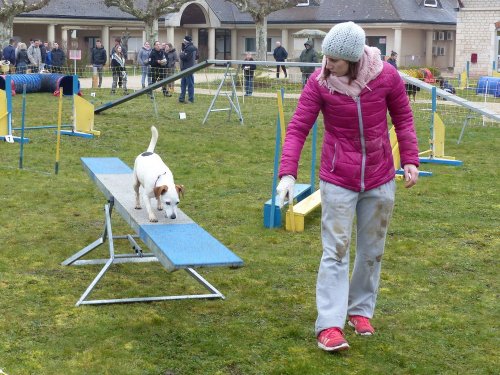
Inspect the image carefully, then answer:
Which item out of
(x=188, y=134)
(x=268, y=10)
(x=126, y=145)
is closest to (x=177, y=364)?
(x=126, y=145)

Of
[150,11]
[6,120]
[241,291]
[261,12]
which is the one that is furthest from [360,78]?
[261,12]

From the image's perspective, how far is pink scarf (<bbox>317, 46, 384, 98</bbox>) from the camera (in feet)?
17.9

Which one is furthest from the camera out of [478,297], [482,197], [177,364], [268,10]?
[268,10]

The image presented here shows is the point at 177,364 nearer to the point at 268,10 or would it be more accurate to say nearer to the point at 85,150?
the point at 85,150

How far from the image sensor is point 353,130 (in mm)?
5492

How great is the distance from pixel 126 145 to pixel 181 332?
32.9 ft

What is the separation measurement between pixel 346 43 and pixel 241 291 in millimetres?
2509

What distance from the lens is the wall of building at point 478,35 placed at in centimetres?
4475

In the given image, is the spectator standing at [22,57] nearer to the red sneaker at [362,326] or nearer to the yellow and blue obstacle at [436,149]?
the yellow and blue obstacle at [436,149]

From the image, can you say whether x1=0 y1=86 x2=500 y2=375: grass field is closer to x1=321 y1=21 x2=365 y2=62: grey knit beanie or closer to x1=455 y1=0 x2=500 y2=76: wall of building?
x1=321 y1=21 x2=365 y2=62: grey knit beanie

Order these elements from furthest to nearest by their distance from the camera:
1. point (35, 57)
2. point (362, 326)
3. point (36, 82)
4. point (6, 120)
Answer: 1. point (35, 57)
2. point (36, 82)
3. point (6, 120)
4. point (362, 326)

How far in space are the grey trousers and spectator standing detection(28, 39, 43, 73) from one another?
2755cm

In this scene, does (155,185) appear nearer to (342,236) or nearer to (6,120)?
(342,236)

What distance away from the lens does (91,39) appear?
2062 inches
